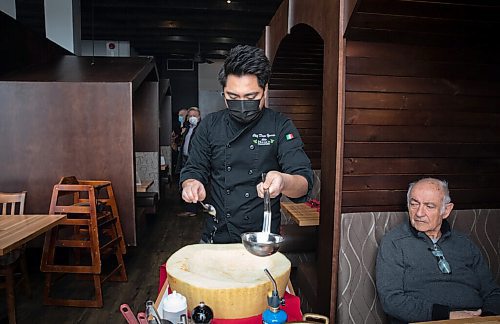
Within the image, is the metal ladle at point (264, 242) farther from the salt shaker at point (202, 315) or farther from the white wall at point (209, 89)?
the white wall at point (209, 89)

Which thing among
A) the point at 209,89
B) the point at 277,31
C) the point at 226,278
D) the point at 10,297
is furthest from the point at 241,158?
the point at 209,89

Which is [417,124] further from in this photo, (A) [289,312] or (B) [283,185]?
(A) [289,312]

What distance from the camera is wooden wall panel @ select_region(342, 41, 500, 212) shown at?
2240 millimetres

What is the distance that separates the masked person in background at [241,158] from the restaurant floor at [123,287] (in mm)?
1784

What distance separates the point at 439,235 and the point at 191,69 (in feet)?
34.2

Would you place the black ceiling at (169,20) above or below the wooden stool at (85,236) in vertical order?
above

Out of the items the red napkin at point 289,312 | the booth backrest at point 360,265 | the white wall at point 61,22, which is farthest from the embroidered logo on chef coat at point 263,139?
the white wall at point 61,22

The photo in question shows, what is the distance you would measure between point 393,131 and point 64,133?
279 centimetres

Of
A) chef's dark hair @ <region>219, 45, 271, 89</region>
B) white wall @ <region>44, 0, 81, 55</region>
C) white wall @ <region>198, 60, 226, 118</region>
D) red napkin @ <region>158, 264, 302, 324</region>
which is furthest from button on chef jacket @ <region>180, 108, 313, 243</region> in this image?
white wall @ <region>198, 60, 226, 118</region>

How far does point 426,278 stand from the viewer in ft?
6.07

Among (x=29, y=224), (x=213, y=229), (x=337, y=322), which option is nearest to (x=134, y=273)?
(x=29, y=224)

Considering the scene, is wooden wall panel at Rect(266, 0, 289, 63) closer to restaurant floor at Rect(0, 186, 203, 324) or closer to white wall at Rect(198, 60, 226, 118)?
restaurant floor at Rect(0, 186, 203, 324)

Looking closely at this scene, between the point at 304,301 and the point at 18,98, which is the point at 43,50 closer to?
the point at 18,98

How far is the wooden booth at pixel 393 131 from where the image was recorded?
7.20ft
